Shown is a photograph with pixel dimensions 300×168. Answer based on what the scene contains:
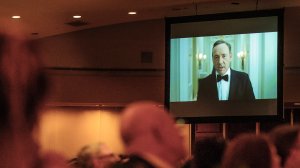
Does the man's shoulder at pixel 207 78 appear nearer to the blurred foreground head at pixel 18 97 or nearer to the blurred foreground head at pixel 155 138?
the blurred foreground head at pixel 155 138

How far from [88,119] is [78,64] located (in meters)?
1.17

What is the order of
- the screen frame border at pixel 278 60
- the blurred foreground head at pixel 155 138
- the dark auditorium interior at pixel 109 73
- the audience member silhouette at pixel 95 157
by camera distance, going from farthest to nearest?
the dark auditorium interior at pixel 109 73
the screen frame border at pixel 278 60
the audience member silhouette at pixel 95 157
the blurred foreground head at pixel 155 138

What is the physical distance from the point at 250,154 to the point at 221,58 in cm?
689

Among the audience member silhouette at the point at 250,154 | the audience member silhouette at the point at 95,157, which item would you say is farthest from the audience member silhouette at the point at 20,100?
the audience member silhouette at the point at 250,154

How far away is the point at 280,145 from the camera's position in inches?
81.4

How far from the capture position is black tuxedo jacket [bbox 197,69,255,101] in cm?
830

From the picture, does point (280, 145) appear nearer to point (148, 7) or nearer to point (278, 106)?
point (278, 106)

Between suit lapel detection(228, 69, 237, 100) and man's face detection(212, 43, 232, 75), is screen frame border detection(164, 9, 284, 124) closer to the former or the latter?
suit lapel detection(228, 69, 237, 100)

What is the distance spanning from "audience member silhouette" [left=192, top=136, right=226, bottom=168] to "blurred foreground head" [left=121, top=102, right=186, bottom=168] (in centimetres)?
98

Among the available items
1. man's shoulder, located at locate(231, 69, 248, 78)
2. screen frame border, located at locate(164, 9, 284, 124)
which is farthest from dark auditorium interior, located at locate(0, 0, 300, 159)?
man's shoulder, located at locate(231, 69, 248, 78)

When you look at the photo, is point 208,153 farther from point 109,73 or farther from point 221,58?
point 109,73

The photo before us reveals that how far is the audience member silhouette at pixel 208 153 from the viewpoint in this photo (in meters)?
2.37

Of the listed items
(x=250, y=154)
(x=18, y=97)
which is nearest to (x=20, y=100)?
(x=18, y=97)

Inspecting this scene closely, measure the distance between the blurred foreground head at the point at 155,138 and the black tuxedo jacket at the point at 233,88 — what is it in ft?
23.1
